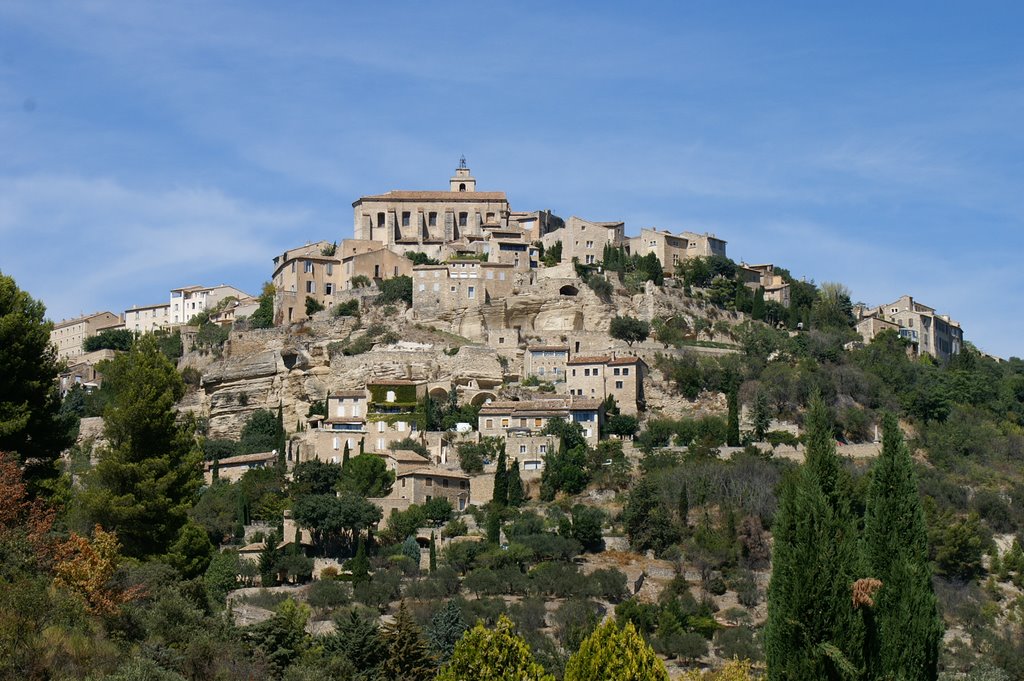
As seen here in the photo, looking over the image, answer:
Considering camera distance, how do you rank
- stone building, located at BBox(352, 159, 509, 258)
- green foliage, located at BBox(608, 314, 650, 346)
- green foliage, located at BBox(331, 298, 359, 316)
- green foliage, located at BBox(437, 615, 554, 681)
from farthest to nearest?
stone building, located at BBox(352, 159, 509, 258) < green foliage, located at BBox(331, 298, 359, 316) < green foliage, located at BBox(608, 314, 650, 346) < green foliage, located at BBox(437, 615, 554, 681)

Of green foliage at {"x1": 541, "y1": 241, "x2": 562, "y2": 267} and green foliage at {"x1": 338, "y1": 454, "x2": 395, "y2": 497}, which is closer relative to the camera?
green foliage at {"x1": 338, "y1": 454, "x2": 395, "y2": 497}

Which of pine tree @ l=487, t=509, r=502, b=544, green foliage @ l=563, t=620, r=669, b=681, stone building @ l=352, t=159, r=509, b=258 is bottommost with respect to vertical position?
green foliage @ l=563, t=620, r=669, b=681

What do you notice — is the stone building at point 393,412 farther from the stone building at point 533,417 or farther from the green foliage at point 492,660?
the green foliage at point 492,660

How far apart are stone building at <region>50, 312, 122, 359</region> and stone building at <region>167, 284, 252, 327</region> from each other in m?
4.50

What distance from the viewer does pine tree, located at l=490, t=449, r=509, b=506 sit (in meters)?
59.2

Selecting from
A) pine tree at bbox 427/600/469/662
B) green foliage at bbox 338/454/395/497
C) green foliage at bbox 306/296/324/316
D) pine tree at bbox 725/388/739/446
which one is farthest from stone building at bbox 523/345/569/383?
pine tree at bbox 427/600/469/662

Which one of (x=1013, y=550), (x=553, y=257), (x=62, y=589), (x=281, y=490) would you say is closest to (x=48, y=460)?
(x=62, y=589)

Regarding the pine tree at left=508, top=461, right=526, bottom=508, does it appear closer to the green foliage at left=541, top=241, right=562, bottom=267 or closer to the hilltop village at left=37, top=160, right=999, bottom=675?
the hilltop village at left=37, top=160, right=999, bottom=675

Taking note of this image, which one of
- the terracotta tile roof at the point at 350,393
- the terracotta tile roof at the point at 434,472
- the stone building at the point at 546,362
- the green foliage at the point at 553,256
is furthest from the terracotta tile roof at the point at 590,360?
the green foliage at the point at 553,256

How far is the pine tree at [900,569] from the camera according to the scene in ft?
74.4

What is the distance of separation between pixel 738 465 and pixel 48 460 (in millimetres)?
34082

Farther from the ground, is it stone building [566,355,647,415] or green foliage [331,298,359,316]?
green foliage [331,298,359,316]

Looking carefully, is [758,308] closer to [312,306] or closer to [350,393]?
[350,393]

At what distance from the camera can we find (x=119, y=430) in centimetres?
3173
